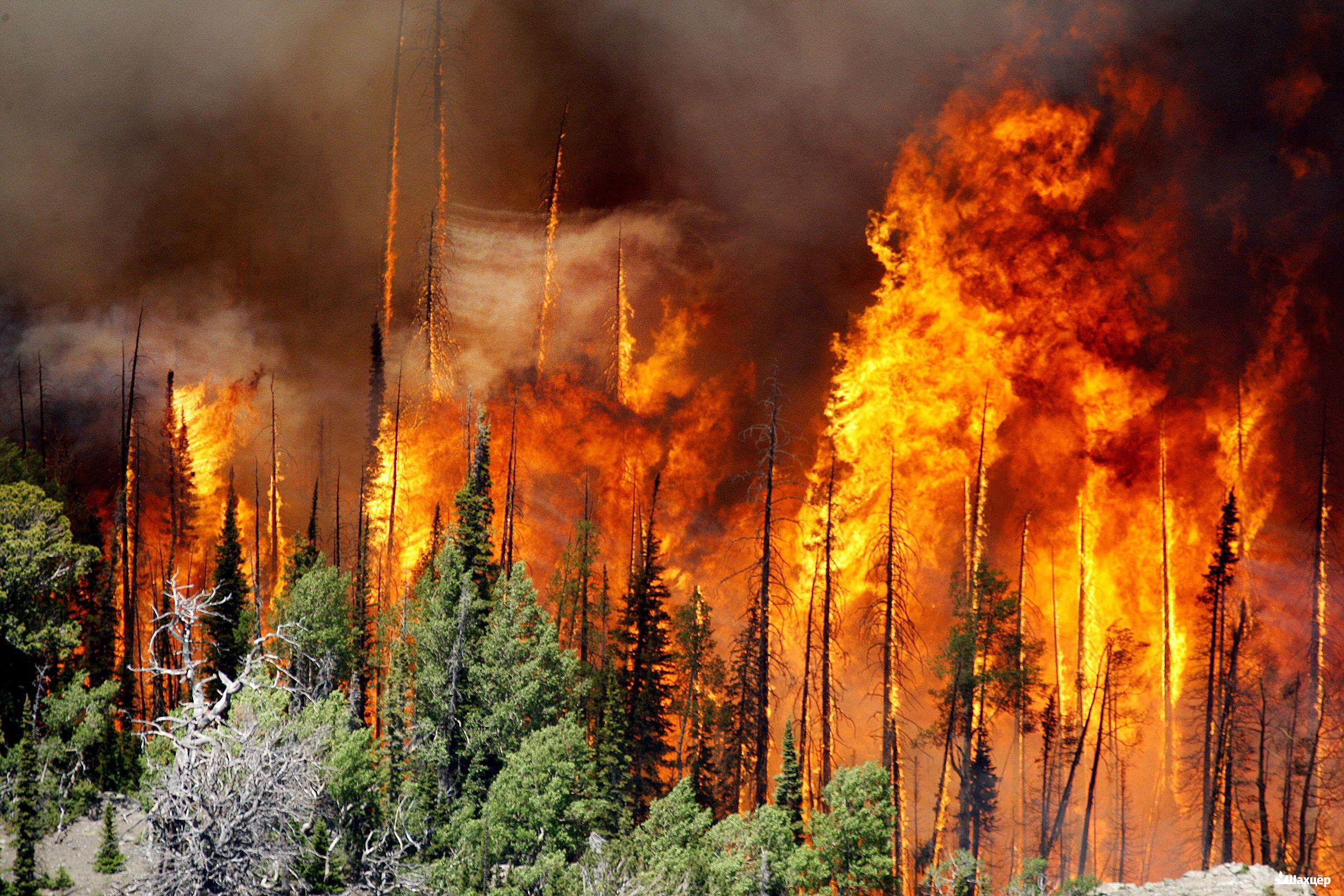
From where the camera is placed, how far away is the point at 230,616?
58.0 m

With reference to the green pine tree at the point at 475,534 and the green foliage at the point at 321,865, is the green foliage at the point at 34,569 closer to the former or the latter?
the green foliage at the point at 321,865

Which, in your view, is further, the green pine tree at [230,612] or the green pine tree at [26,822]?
the green pine tree at [230,612]

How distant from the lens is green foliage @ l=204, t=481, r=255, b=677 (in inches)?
2234

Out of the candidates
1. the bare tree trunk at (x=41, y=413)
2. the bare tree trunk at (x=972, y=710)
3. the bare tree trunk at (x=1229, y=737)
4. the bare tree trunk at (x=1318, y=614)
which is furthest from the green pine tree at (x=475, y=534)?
the bare tree trunk at (x=1318, y=614)

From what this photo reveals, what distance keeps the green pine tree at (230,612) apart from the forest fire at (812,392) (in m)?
3.94

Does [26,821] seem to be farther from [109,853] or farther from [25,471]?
[25,471]

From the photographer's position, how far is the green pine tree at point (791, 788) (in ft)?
146

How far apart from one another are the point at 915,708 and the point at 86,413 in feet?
225

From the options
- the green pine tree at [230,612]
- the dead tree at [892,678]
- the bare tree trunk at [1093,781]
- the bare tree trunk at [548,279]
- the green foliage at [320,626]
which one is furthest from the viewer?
the bare tree trunk at [548,279]

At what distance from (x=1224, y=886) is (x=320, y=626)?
43293mm

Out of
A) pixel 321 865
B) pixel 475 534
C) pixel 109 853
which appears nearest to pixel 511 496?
pixel 475 534

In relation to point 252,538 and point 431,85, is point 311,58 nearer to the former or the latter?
point 431,85

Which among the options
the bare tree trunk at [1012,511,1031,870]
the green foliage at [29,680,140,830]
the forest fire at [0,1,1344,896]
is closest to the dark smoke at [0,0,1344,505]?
the forest fire at [0,1,1344,896]

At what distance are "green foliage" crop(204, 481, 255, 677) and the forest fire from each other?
3.89 m
